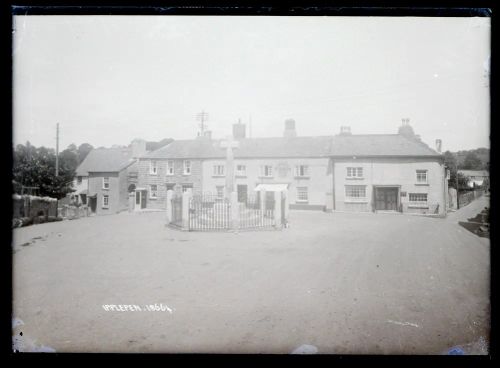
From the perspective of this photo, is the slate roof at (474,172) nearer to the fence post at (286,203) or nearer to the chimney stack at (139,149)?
the fence post at (286,203)

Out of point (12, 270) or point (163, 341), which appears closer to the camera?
point (163, 341)

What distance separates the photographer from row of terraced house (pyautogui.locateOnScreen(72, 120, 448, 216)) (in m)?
6.57

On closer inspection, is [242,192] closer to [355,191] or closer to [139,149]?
[139,149]

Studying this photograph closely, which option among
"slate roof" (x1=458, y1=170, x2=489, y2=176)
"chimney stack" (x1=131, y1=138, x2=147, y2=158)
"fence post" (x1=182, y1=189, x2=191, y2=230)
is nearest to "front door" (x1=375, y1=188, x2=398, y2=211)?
"slate roof" (x1=458, y1=170, x2=489, y2=176)

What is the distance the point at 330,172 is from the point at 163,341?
6.83 meters

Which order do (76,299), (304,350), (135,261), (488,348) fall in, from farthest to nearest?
(135,261)
(76,299)
(488,348)
(304,350)

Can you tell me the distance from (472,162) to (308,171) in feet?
14.5

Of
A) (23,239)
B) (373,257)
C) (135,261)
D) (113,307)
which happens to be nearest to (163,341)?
(113,307)

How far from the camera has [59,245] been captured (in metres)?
5.33

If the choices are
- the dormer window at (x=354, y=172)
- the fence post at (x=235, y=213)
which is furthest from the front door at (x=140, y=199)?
the dormer window at (x=354, y=172)

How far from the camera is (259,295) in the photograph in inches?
159

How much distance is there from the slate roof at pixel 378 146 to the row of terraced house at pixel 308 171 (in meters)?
0.01

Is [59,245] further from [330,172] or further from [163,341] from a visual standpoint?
[330,172]
